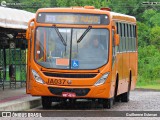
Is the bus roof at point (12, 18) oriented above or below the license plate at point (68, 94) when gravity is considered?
above

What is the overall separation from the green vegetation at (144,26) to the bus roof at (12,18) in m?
25.7

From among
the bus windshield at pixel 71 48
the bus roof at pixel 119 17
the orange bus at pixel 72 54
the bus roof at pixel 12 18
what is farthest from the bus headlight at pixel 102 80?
the bus roof at pixel 12 18

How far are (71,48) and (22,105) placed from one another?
2185 mm

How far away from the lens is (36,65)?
2088 centimetres

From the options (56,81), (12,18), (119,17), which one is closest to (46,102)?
(56,81)

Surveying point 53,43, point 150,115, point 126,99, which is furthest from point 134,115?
point 126,99

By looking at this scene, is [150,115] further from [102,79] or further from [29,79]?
[29,79]

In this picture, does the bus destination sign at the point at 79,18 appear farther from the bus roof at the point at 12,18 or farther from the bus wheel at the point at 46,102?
the bus wheel at the point at 46,102

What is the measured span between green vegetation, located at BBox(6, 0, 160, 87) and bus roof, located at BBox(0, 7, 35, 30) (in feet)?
84.2

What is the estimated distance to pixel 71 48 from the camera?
20.8m

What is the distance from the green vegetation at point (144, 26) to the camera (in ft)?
204

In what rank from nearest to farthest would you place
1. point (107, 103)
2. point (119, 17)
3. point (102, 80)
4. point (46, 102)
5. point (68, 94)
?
point (68, 94), point (102, 80), point (46, 102), point (107, 103), point (119, 17)

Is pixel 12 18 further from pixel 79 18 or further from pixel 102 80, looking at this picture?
pixel 102 80

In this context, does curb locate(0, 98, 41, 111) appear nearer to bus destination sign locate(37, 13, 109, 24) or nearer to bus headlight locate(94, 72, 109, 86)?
bus headlight locate(94, 72, 109, 86)
